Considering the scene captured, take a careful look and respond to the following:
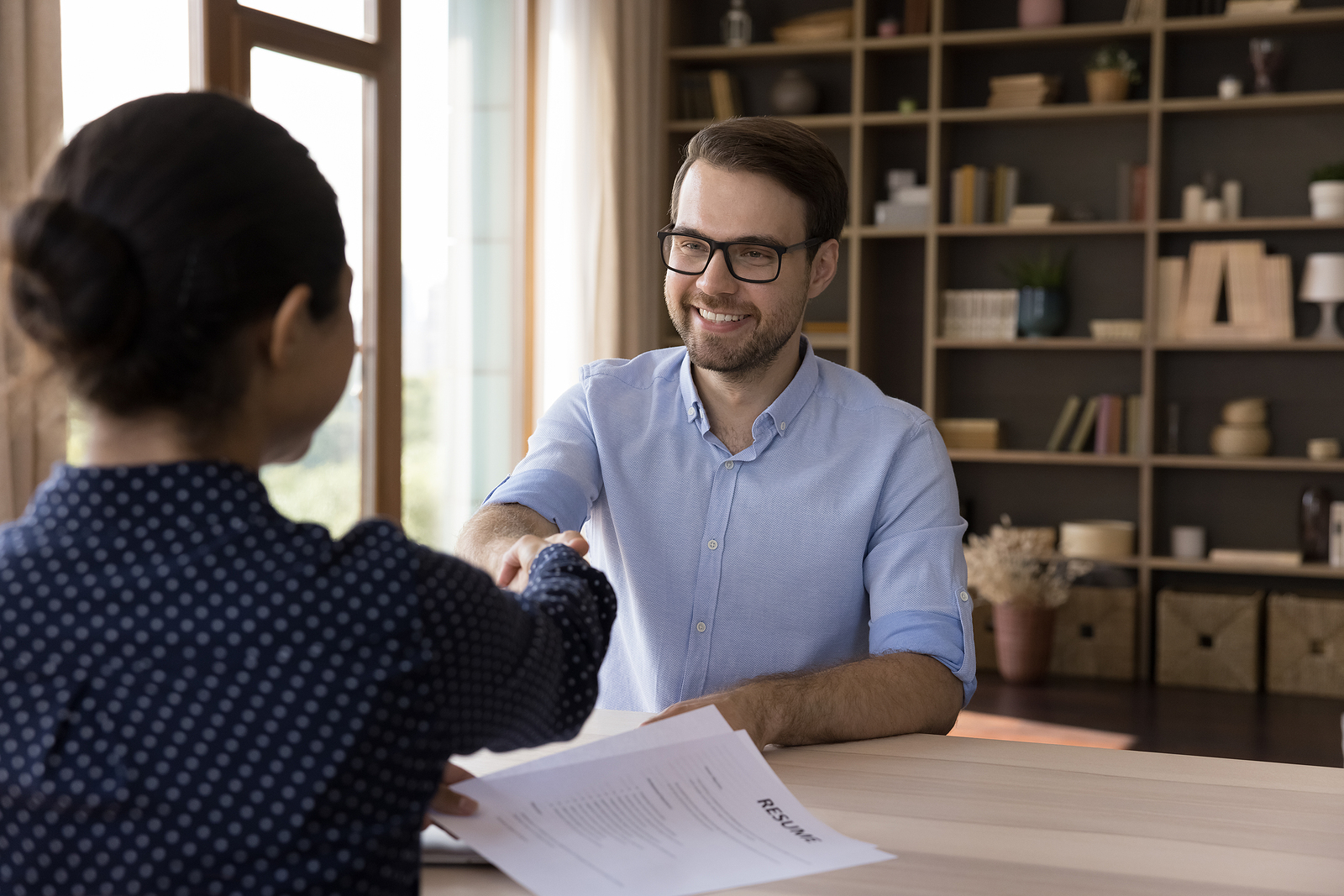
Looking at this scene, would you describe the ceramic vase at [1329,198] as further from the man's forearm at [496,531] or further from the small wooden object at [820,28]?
the man's forearm at [496,531]

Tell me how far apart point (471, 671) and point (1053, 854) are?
526 millimetres

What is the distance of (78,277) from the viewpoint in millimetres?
638

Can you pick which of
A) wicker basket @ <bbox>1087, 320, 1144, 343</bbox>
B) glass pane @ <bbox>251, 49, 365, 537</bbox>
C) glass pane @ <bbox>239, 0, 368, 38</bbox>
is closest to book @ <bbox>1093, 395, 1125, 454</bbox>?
wicker basket @ <bbox>1087, 320, 1144, 343</bbox>

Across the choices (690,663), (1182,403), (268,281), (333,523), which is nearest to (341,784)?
(268,281)

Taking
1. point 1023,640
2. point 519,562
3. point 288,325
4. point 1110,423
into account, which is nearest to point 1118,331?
point 1110,423

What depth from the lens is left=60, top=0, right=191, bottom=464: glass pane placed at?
261cm

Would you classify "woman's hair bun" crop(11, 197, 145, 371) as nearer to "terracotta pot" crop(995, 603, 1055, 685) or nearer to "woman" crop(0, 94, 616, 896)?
"woman" crop(0, 94, 616, 896)

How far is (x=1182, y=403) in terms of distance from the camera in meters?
4.81

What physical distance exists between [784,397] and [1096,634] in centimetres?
327

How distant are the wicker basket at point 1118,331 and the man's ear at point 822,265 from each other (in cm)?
303

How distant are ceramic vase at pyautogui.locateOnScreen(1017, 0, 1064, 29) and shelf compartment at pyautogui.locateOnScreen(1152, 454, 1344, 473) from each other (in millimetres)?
1655

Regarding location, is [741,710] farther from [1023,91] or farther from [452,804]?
[1023,91]

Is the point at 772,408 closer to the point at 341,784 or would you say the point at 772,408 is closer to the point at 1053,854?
the point at 1053,854

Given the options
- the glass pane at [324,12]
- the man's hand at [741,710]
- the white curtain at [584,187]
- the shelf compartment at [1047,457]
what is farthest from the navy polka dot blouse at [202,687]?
the shelf compartment at [1047,457]
